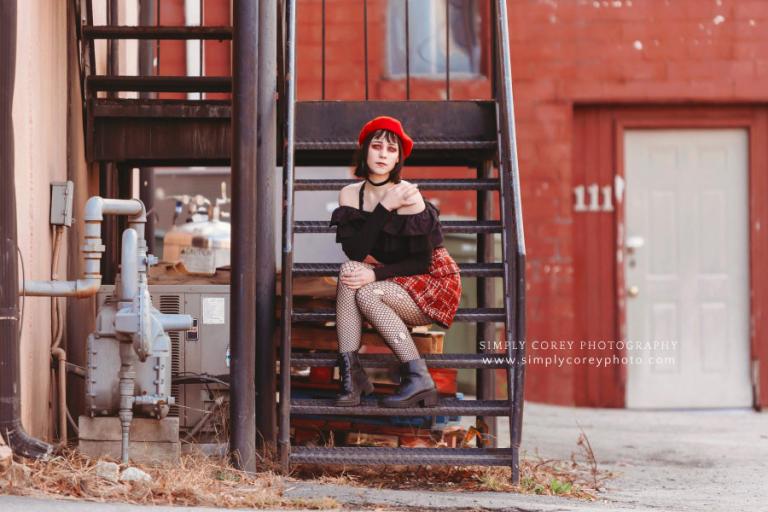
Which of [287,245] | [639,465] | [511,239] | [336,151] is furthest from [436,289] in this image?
[639,465]

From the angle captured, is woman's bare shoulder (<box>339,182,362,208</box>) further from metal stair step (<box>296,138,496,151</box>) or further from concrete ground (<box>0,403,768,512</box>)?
concrete ground (<box>0,403,768,512</box>)

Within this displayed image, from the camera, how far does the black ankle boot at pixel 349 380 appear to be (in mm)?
5715

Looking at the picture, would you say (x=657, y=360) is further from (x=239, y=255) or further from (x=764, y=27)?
(x=239, y=255)

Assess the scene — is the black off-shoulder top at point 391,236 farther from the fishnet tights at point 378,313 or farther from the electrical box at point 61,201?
the electrical box at point 61,201

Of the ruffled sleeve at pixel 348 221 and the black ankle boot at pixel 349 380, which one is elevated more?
the ruffled sleeve at pixel 348 221

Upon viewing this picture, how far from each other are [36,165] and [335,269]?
4.71ft

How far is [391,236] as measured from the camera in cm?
581

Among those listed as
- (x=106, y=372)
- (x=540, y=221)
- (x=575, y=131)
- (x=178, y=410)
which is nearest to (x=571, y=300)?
(x=540, y=221)

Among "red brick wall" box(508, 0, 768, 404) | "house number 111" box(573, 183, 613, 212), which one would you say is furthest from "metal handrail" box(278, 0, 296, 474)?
"house number 111" box(573, 183, 613, 212)

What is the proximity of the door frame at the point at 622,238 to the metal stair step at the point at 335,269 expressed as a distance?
4.74 meters

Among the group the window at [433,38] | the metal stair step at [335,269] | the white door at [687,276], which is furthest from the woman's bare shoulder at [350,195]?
the white door at [687,276]

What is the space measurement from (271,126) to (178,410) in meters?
1.52

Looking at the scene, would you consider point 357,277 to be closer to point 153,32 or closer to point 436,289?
point 436,289

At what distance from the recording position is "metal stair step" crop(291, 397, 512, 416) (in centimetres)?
571
